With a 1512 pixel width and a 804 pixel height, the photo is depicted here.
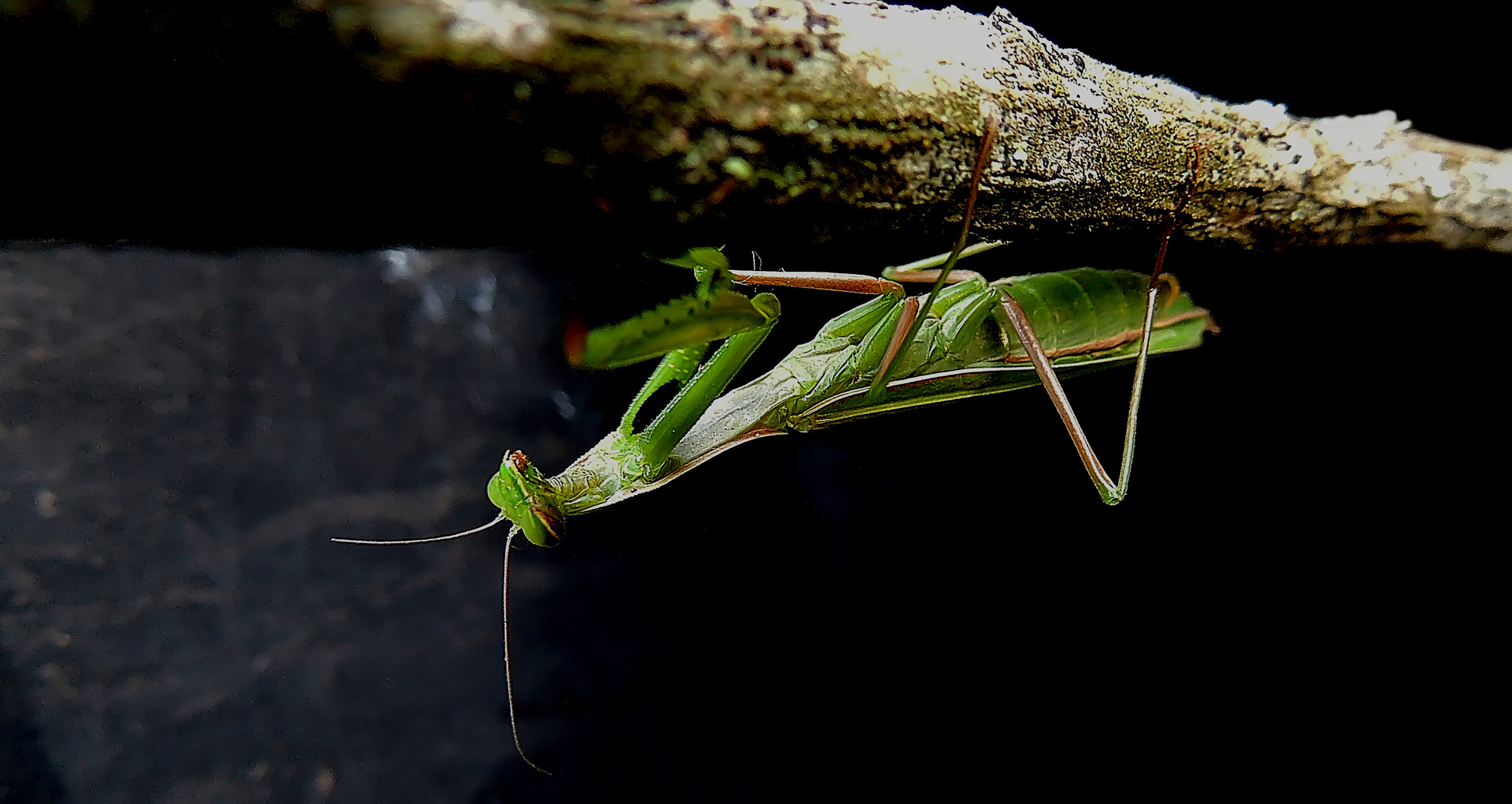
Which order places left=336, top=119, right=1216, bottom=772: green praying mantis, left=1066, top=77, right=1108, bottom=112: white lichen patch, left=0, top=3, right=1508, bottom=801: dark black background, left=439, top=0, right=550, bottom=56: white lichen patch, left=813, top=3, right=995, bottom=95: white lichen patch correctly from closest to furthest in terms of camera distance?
1. left=439, top=0, right=550, bottom=56: white lichen patch
2. left=813, top=3, right=995, bottom=95: white lichen patch
3. left=1066, top=77, right=1108, bottom=112: white lichen patch
4. left=336, top=119, right=1216, bottom=772: green praying mantis
5. left=0, top=3, right=1508, bottom=801: dark black background

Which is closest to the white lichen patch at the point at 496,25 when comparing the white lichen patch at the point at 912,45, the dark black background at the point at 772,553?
the white lichen patch at the point at 912,45

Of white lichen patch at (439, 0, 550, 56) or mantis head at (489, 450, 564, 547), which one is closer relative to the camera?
white lichen patch at (439, 0, 550, 56)

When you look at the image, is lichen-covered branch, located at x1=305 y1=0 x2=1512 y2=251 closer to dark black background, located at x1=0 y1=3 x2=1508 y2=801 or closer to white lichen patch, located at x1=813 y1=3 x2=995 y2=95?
white lichen patch, located at x1=813 y1=3 x2=995 y2=95

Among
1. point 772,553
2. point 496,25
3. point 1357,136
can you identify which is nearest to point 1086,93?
point 1357,136

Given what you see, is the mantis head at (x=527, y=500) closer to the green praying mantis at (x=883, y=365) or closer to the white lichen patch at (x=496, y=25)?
the green praying mantis at (x=883, y=365)

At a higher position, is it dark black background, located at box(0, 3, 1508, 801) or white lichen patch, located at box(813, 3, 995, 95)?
white lichen patch, located at box(813, 3, 995, 95)

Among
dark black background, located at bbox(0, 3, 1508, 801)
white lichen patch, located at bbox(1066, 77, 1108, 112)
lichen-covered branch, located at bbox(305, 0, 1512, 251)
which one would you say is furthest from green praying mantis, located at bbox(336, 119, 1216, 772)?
dark black background, located at bbox(0, 3, 1508, 801)

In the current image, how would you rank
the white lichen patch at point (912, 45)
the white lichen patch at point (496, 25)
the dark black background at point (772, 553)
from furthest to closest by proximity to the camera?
1. the dark black background at point (772, 553)
2. the white lichen patch at point (912, 45)
3. the white lichen patch at point (496, 25)
